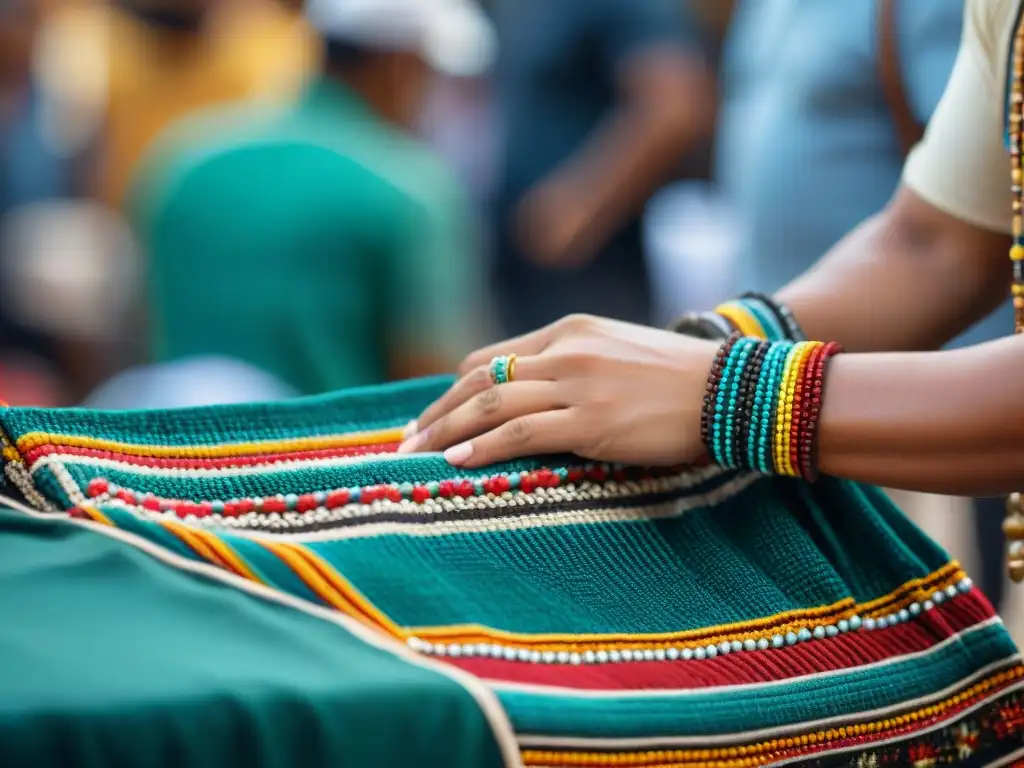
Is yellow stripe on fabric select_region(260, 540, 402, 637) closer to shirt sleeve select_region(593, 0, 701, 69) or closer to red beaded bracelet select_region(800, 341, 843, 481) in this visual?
red beaded bracelet select_region(800, 341, 843, 481)

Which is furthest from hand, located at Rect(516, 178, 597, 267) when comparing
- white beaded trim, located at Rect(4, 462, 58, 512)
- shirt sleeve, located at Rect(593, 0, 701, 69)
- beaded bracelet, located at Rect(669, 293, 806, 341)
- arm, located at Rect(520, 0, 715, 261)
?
Answer: white beaded trim, located at Rect(4, 462, 58, 512)

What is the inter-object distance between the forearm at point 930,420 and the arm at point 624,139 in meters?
1.87

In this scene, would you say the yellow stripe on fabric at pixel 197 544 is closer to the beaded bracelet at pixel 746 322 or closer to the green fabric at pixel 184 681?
the green fabric at pixel 184 681

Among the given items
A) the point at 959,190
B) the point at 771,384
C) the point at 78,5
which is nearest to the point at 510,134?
the point at 959,190

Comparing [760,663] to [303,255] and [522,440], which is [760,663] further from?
[303,255]

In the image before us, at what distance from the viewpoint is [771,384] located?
3.33 ft

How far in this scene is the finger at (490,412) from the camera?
3.41 ft

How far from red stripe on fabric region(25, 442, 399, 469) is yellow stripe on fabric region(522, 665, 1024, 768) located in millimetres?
293

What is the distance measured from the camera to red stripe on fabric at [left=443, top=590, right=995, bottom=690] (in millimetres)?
850

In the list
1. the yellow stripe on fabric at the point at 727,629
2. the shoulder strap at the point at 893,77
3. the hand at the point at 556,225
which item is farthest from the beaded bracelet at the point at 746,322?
the hand at the point at 556,225

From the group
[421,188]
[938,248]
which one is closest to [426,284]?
[421,188]

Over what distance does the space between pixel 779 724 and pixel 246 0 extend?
139 inches

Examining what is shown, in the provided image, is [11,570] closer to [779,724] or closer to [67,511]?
[67,511]

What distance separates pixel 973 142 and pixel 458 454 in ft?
1.92
